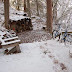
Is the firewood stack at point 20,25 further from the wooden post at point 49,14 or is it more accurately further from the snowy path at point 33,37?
the wooden post at point 49,14

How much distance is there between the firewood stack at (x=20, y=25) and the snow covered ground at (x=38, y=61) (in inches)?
250

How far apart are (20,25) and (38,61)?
824cm

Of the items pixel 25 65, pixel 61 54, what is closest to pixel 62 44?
pixel 61 54

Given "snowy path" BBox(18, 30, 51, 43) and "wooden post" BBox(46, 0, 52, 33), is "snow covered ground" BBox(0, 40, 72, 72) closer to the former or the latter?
"snowy path" BBox(18, 30, 51, 43)

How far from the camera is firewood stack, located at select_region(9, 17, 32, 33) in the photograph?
10.9 meters

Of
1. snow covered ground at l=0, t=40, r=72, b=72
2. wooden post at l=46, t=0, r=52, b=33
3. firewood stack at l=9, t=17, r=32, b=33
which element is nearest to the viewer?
snow covered ground at l=0, t=40, r=72, b=72

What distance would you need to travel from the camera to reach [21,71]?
337 cm

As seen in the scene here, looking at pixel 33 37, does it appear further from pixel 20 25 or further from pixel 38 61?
pixel 38 61

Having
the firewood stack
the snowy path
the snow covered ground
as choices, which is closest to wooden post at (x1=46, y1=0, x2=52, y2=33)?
the snowy path

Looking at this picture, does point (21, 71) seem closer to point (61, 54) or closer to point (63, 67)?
point (63, 67)

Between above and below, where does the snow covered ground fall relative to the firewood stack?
below

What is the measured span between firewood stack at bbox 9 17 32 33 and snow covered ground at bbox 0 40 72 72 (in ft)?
20.9

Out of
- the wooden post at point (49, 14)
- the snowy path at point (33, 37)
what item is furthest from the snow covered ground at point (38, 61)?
the wooden post at point (49, 14)

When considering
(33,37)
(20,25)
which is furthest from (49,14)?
(20,25)
